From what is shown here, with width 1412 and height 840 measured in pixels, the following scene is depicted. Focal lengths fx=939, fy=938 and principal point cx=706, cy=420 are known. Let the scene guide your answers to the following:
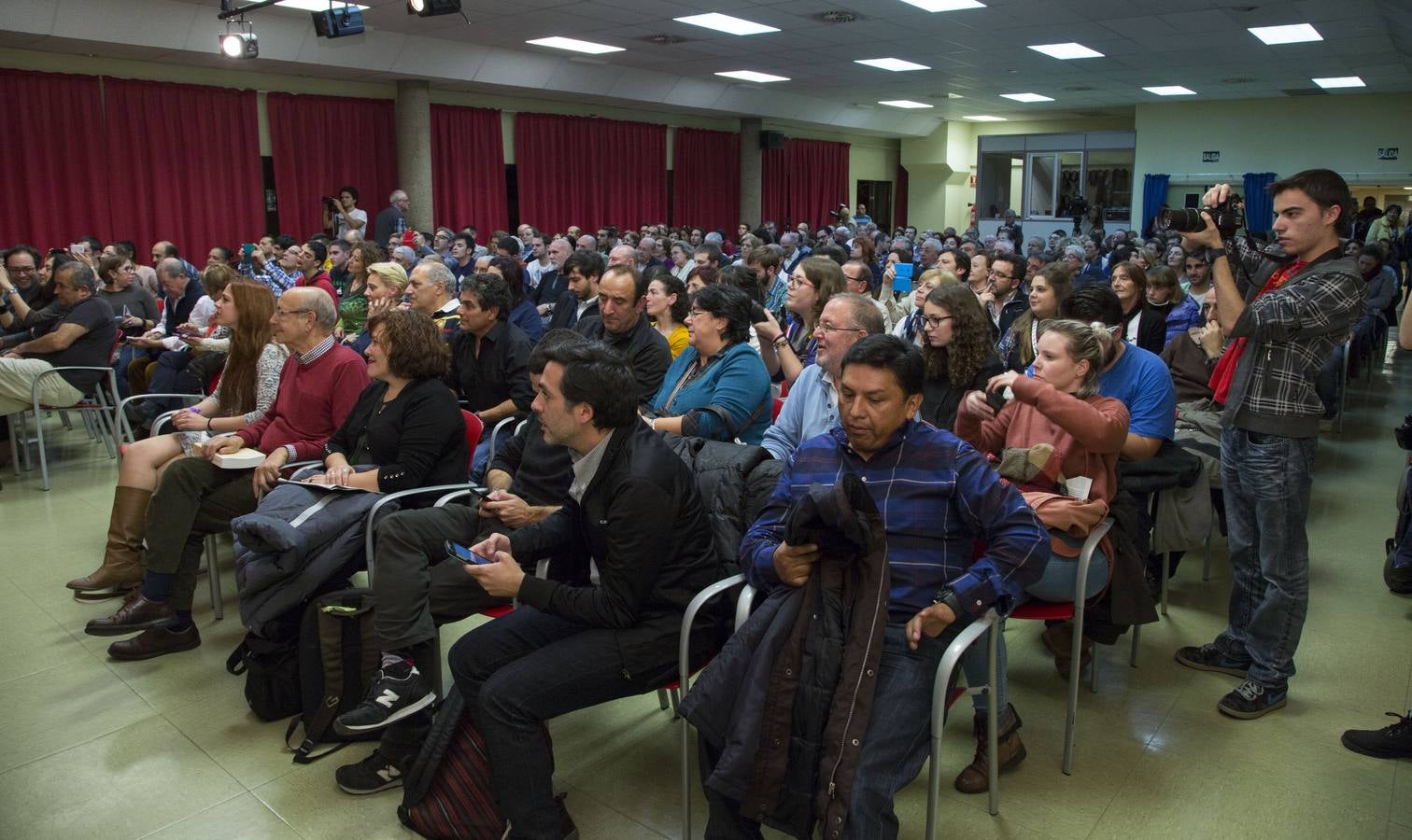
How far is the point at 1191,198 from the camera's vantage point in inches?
643

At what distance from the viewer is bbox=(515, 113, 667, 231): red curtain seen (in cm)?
1393

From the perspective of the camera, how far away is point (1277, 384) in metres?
2.59

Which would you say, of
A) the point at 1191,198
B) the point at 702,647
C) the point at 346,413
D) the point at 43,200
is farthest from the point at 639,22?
the point at 1191,198

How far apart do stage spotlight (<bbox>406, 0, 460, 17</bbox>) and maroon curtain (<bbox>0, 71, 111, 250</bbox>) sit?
510cm

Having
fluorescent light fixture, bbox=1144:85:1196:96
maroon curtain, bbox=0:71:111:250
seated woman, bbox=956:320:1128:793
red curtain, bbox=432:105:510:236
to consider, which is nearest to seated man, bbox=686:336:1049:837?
seated woman, bbox=956:320:1128:793

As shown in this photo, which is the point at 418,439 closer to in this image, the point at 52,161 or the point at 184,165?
the point at 52,161

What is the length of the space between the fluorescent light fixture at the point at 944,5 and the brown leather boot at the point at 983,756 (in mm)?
8062

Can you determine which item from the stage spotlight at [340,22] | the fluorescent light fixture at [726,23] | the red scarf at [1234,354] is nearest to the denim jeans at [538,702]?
the red scarf at [1234,354]

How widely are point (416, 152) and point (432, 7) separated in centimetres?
555

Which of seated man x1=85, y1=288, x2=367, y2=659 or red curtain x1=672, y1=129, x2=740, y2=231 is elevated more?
red curtain x1=672, y1=129, x2=740, y2=231

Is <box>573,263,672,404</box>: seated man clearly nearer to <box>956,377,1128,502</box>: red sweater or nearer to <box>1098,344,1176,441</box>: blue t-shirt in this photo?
<box>956,377,1128,502</box>: red sweater

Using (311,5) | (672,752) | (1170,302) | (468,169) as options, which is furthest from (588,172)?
(672,752)

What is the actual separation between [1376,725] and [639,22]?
9164 millimetres

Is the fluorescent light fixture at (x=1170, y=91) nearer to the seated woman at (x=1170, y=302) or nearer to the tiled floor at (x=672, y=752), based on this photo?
the seated woman at (x=1170, y=302)
